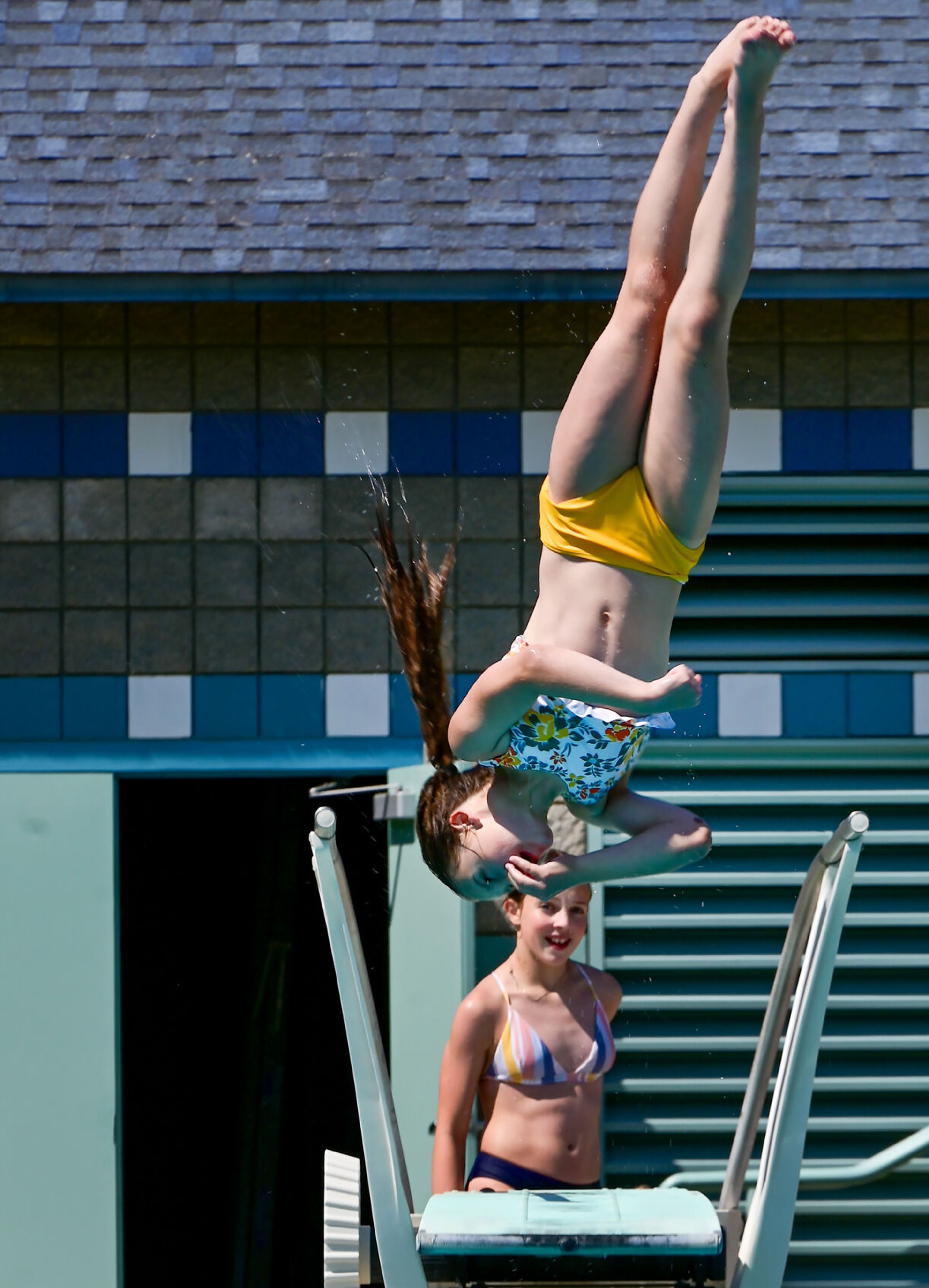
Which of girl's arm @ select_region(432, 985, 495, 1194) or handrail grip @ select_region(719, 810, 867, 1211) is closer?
handrail grip @ select_region(719, 810, 867, 1211)

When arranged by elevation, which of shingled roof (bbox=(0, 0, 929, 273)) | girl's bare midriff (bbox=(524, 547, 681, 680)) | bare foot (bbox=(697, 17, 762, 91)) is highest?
shingled roof (bbox=(0, 0, 929, 273))

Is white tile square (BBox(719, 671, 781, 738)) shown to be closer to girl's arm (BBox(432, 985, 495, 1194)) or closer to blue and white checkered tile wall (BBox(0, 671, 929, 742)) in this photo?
blue and white checkered tile wall (BBox(0, 671, 929, 742))

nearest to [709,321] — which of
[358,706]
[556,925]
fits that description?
[556,925]

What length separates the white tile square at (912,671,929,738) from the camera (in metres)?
5.55

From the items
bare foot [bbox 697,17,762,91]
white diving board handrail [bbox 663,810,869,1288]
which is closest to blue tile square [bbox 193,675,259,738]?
white diving board handrail [bbox 663,810,869,1288]

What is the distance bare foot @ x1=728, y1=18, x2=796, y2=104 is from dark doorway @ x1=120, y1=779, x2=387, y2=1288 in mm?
4155

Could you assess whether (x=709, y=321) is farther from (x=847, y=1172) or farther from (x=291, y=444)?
(x=847, y=1172)

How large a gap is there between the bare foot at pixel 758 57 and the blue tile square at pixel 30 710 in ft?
10.8

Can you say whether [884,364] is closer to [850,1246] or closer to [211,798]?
[850,1246]

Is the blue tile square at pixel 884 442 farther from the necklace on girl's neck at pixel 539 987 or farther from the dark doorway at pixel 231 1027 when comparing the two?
the dark doorway at pixel 231 1027

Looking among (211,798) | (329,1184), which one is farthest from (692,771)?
(211,798)

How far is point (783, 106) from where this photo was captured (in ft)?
18.0

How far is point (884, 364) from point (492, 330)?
1.29m

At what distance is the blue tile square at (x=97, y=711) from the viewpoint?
5.56 m
